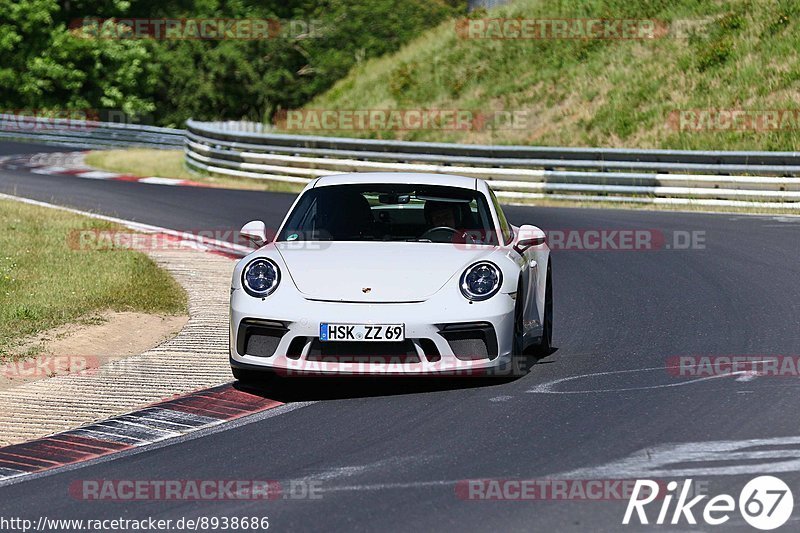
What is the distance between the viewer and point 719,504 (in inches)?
218

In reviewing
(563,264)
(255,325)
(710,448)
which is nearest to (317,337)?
(255,325)

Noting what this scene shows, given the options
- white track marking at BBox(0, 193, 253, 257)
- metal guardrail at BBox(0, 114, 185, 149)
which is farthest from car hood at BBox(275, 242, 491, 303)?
metal guardrail at BBox(0, 114, 185, 149)

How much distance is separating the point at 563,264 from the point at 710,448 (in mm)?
7956

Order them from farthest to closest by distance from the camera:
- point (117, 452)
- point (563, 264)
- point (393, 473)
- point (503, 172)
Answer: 1. point (503, 172)
2. point (563, 264)
3. point (117, 452)
4. point (393, 473)

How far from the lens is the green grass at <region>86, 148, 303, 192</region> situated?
1012 inches

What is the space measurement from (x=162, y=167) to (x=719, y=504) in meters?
25.9

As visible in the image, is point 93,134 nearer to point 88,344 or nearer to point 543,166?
point 543,166

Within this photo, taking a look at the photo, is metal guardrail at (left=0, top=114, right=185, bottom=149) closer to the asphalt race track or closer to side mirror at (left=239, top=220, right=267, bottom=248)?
the asphalt race track

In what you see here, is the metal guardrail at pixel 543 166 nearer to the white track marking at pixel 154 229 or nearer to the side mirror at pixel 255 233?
the white track marking at pixel 154 229

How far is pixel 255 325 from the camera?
8.00 m

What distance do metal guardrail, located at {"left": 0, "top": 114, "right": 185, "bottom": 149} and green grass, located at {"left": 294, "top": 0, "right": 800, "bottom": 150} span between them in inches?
205

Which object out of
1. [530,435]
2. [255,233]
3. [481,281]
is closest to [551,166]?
[255,233]

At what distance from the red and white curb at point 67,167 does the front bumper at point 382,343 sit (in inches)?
694

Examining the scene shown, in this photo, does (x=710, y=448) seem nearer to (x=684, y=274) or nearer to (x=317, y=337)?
(x=317, y=337)
